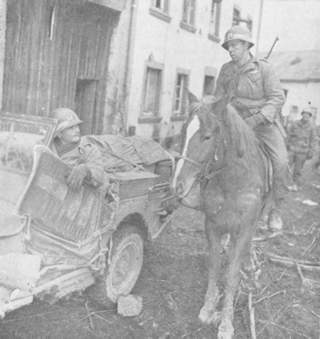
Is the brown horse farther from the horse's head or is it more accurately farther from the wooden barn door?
the wooden barn door

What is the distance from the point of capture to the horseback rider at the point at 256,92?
4.91 m

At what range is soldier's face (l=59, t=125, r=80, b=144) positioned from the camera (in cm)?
434

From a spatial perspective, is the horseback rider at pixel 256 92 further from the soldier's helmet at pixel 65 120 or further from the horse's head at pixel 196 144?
the soldier's helmet at pixel 65 120

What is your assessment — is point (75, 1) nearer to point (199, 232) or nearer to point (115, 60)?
point (115, 60)

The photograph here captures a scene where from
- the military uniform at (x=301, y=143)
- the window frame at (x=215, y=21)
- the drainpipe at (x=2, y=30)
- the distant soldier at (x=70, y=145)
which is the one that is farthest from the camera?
the window frame at (x=215, y=21)

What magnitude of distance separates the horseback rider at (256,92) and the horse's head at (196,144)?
1.02m

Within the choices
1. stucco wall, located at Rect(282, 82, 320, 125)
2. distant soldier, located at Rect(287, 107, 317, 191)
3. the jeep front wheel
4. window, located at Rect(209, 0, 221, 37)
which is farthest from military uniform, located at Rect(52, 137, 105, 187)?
stucco wall, located at Rect(282, 82, 320, 125)

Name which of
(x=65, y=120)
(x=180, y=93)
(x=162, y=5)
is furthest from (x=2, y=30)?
(x=180, y=93)

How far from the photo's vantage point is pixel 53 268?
369cm

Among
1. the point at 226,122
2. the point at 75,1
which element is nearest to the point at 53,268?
the point at 226,122

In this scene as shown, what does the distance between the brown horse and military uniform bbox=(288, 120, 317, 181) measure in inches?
350

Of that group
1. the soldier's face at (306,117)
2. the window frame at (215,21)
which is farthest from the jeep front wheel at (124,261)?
the window frame at (215,21)

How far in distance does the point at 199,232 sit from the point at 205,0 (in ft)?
39.4

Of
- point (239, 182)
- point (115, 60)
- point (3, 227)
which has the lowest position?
point (3, 227)
